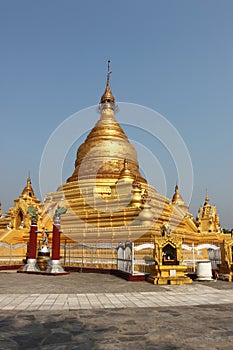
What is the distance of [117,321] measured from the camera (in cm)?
595

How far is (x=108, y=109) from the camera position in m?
37.9

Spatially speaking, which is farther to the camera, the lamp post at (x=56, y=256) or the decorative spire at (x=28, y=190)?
the decorative spire at (x=28, y=190)

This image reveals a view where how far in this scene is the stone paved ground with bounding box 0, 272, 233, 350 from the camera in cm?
466

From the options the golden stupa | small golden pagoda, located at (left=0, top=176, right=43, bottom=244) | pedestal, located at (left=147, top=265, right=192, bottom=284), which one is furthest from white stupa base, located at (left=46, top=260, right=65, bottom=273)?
small golden pagoda, located at (left=0, top=176, right=43, bottom=244)

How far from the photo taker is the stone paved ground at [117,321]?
4.66 m

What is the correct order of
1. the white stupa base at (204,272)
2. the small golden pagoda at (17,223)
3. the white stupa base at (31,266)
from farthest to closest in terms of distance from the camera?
the small golden pagoda at (17,223), the white stupa base at (31,266), the white stupa base at (204,272)

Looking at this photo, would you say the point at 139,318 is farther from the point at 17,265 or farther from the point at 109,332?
the point at 17,265

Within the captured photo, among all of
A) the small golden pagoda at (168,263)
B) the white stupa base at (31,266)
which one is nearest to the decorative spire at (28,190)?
the white stupa base at (31,266)

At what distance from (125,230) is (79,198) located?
771cm

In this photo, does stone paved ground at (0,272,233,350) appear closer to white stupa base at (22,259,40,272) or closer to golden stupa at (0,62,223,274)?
white stupa base at (22,259,40,272)

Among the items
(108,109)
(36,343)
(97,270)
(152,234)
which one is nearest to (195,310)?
(36,343)

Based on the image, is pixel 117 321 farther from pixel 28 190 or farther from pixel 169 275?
pixel 28 190

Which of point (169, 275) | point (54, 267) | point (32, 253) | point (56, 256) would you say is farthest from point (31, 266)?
point (169, 275)

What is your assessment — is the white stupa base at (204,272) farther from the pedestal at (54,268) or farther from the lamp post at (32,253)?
the lamp post at (32,253)
